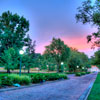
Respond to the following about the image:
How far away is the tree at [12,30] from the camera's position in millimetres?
29902

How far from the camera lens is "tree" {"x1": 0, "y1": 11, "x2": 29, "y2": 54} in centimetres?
2990

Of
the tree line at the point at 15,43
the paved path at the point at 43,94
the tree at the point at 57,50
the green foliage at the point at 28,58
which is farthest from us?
the tree at the point at 57,50

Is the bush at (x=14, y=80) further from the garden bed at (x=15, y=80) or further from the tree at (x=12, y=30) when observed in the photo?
the tree at (x=12, y=30)

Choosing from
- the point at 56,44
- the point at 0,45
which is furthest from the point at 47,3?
the point at 56,44

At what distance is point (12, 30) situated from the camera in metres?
32.8

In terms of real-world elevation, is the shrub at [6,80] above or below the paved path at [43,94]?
above

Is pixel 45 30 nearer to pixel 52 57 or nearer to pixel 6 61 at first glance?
pixel 6 61

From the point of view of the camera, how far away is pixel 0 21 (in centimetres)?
3259

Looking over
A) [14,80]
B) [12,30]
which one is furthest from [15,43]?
[14,80]

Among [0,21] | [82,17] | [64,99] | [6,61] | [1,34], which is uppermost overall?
[0,21]

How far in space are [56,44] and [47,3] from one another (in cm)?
2874

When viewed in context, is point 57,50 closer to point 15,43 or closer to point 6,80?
point 15,43

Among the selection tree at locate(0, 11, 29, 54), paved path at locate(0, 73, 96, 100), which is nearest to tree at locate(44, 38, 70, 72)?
tree at locate(0, 11, 29, 54)

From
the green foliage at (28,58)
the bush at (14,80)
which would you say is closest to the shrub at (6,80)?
the bush at (14,80)
